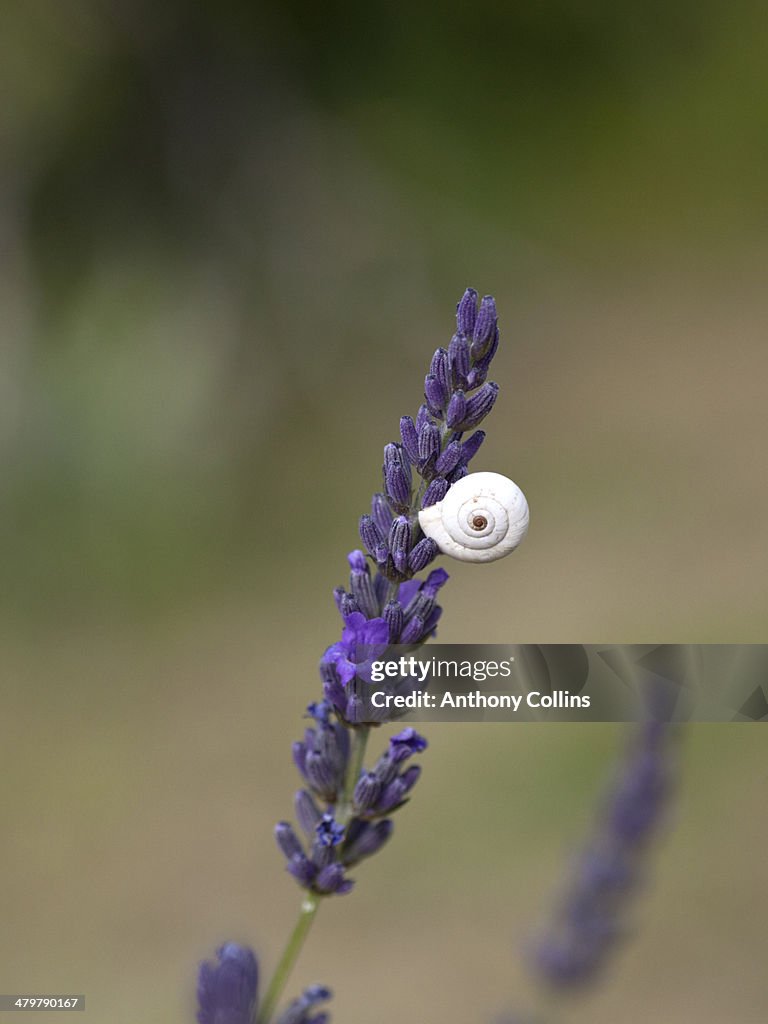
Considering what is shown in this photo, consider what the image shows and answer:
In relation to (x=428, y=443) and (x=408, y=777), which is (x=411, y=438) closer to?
(x=428, y=443)

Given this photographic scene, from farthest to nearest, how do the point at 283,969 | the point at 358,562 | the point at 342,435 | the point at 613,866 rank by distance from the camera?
the point at 342,435 < the point at 613,866 < the point at 358,562 < the point at 283,969

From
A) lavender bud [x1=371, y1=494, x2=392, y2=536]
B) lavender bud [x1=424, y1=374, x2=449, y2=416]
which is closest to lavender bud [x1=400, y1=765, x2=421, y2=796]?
lavender bud [x1=371, y1=494, x2=392, y2=536]

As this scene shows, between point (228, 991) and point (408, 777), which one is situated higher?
point (408, 777)

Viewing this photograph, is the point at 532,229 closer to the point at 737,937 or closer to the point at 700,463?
the point at 700,463

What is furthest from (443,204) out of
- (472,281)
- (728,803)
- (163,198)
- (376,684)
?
(376,684)

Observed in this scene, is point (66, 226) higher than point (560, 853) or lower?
higher

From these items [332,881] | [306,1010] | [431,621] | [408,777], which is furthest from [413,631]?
[306,1010]

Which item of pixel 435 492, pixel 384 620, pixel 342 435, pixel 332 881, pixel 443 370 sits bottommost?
pixel 332 881
